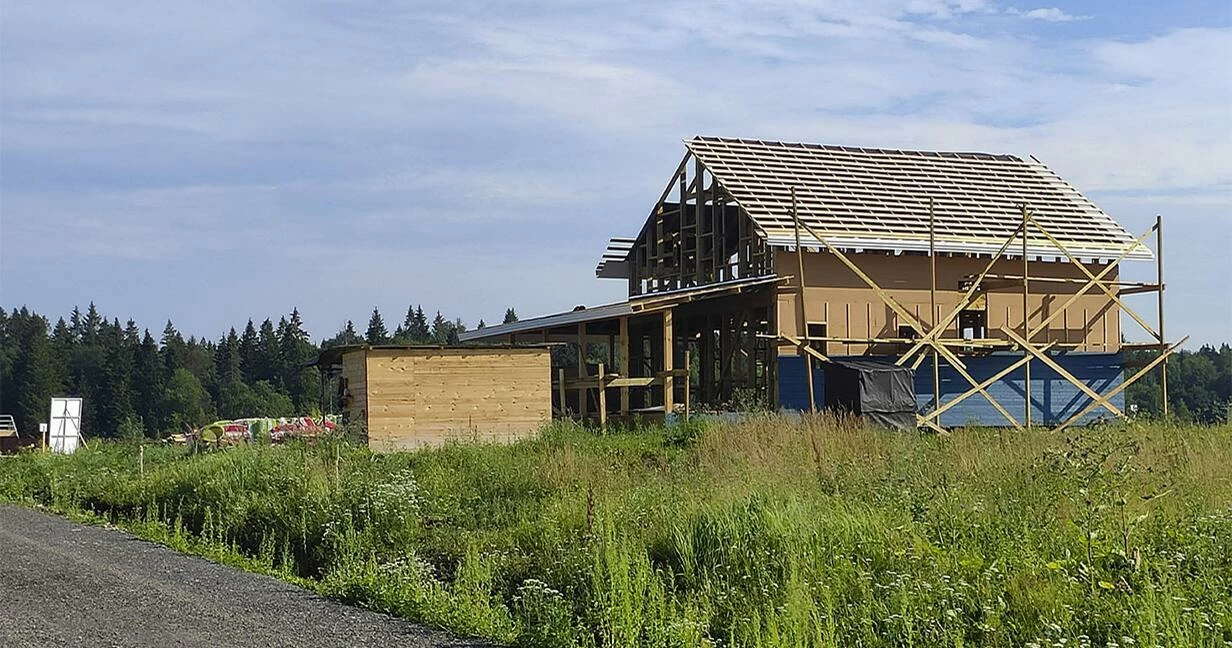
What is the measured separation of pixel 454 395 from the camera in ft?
83.9

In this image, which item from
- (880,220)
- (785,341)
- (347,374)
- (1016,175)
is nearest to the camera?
(347,374)

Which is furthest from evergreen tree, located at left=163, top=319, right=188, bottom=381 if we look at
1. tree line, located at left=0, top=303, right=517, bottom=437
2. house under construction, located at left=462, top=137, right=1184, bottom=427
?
house under construction, located at left=462, top=137, right=1184, bottom=427

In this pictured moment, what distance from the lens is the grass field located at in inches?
377

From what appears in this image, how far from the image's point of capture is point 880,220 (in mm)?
30688

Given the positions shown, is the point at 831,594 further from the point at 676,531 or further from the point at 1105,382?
the point at 1105,382

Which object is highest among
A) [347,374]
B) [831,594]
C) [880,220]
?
[880,220]

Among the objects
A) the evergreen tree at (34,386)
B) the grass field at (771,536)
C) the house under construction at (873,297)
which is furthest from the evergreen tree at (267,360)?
the grass field at (771,536)

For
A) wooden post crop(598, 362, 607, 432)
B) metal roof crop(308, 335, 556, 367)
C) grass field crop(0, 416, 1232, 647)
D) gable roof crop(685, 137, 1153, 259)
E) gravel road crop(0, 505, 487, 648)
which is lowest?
gravel road crop(0, 505, 487, 648)

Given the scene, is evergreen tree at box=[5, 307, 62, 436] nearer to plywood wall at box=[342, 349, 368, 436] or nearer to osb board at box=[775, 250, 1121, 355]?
plywood wall at box=[342, 349, 368, 436]

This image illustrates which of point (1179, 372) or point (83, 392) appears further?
point (83, 392)

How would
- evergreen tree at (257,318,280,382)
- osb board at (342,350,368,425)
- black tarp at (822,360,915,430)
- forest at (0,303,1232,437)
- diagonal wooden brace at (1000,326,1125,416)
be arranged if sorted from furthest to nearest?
evergreen tree at (257,318,280,382)
forest at (0,303,1232,437)
diagonal wooden brace at (1000,326,1125,416)
black tarp at (822,360,915,430)
osb board at (342,350,368,425)

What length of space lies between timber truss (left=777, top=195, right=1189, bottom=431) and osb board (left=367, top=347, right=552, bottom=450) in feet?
17.7

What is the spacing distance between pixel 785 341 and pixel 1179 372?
46.1 meters

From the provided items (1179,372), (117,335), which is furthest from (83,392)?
(1179,372)
